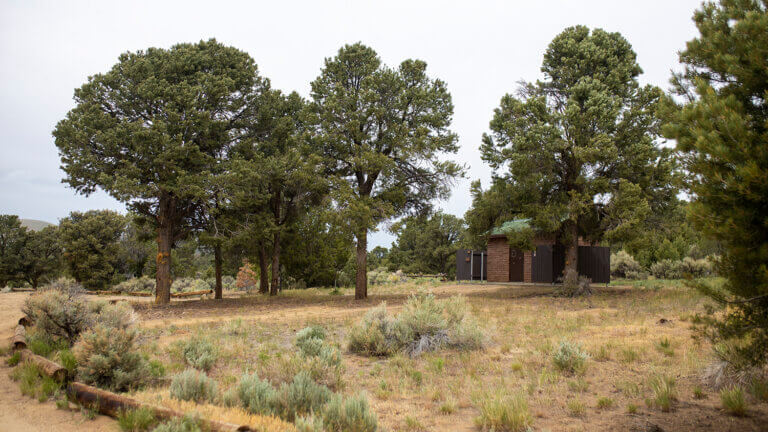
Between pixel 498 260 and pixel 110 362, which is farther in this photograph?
pixel 498 260

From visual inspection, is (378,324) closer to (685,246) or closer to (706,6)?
(706,6)

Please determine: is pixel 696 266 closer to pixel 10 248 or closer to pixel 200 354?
pixel 200 354

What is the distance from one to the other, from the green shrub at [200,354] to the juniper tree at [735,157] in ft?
23.4

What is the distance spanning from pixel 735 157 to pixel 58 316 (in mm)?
10782

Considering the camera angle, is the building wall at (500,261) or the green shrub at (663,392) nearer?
the green shrub at (663,392)

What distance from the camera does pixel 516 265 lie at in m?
28.7

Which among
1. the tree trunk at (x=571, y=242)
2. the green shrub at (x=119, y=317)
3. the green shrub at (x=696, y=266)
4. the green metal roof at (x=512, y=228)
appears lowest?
the green shrub at (x=119, y=317)

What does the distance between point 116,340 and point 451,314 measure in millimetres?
6500

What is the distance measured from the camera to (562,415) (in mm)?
5121

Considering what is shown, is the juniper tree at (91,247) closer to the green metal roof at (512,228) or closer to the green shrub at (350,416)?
the green metal roof at (512,228)

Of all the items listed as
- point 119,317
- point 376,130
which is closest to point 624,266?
point 376,130

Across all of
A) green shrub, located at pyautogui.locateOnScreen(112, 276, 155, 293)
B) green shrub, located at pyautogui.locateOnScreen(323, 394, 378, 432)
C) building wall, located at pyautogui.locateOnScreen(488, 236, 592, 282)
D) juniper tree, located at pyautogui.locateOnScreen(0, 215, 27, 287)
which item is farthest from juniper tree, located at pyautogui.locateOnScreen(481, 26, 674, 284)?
juniper tree, located at pyautogui.locateOnScreen(0, 215, 27, 287)

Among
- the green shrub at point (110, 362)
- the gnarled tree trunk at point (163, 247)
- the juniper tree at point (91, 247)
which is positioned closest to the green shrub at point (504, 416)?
the green shrub at point (110, 362)

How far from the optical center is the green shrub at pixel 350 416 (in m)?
4.37
